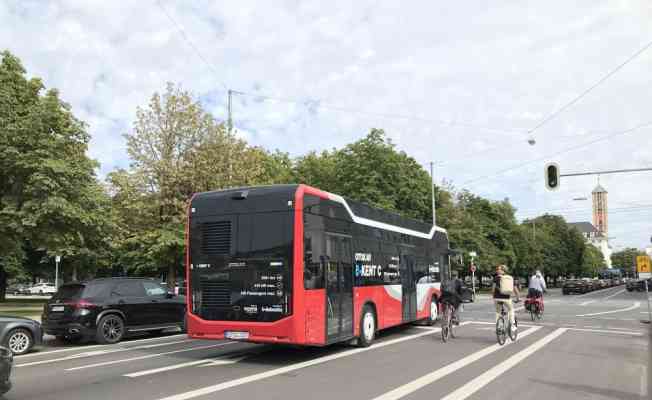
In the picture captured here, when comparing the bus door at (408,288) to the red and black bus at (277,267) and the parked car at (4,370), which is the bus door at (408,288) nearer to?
the red and black bus at (277,267)

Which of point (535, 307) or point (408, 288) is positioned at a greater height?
point (408, 288)

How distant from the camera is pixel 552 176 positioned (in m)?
21.2

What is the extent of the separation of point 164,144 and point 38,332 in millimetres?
16764

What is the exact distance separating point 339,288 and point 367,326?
70.0 inches

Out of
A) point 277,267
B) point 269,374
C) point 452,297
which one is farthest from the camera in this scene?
point 452,297

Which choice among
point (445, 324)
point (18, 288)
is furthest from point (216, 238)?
point (18, 288)

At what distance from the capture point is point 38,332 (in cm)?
1245

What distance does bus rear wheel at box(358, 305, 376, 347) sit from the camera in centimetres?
A: 1246

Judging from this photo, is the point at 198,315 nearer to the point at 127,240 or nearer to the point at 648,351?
the point at 648,351

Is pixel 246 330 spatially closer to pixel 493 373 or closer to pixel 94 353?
pixel 94 353

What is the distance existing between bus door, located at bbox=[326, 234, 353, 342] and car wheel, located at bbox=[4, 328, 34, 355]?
654cm

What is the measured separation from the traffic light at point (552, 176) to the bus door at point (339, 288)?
1207cm

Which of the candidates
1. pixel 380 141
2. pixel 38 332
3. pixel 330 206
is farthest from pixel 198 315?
pixel 380 141

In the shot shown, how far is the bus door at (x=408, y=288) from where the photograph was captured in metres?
15.3
